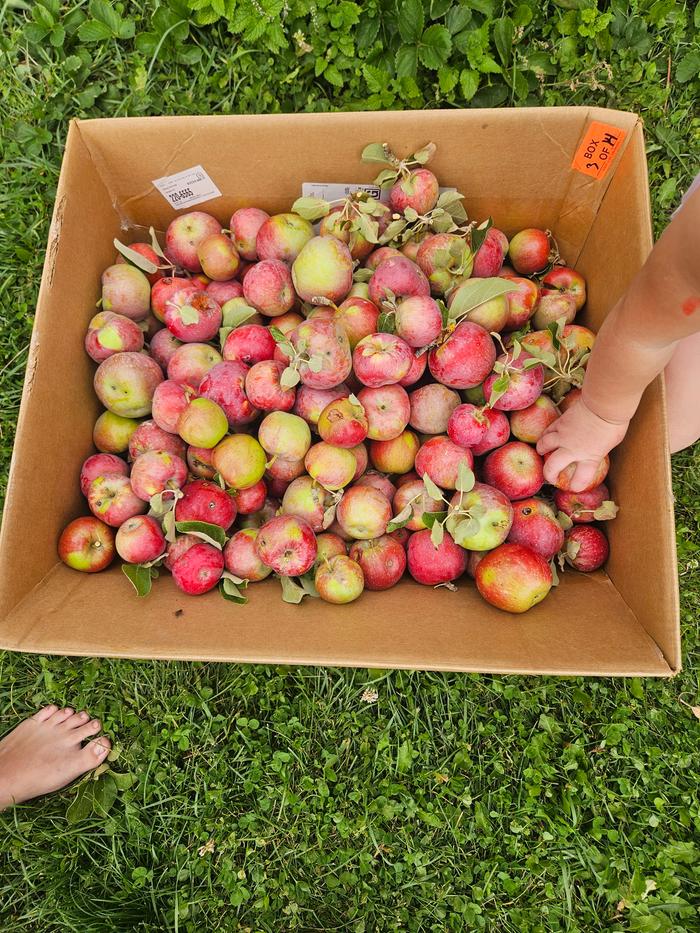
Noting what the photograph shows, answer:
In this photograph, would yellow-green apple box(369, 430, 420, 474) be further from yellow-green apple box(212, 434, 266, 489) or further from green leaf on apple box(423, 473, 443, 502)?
yellow-green apple box(212, 434, 266, 489)

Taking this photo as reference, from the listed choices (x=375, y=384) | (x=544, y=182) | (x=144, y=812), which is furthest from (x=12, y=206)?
(x=144, y=812)

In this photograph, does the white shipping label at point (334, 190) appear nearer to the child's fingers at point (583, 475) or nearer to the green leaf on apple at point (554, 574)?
the child's fingers at point (583, 475)

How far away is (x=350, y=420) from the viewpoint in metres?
1.95

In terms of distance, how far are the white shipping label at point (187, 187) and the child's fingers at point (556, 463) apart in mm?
1569

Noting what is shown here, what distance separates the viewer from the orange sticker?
2127 millimetres

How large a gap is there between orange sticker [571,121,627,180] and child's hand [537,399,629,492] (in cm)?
90

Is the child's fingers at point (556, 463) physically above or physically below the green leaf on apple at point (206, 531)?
above

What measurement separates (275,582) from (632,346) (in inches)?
49.7

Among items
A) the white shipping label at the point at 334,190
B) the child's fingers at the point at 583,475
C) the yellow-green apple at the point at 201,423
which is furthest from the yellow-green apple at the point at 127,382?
the child's fingers at the point at 583,475

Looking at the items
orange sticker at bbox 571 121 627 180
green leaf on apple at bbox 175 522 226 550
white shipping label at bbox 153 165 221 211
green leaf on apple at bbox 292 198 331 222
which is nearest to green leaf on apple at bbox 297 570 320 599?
green leaf on apple at bbox 175 522 226 550

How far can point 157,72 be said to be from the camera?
2852mm

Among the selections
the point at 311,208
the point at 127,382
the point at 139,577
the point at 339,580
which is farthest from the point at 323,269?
the point at 139,577

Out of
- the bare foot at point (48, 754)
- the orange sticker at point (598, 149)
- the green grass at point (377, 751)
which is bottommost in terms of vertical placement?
the bare foot at point (48, 754)

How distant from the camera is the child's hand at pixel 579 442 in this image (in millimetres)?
1888
